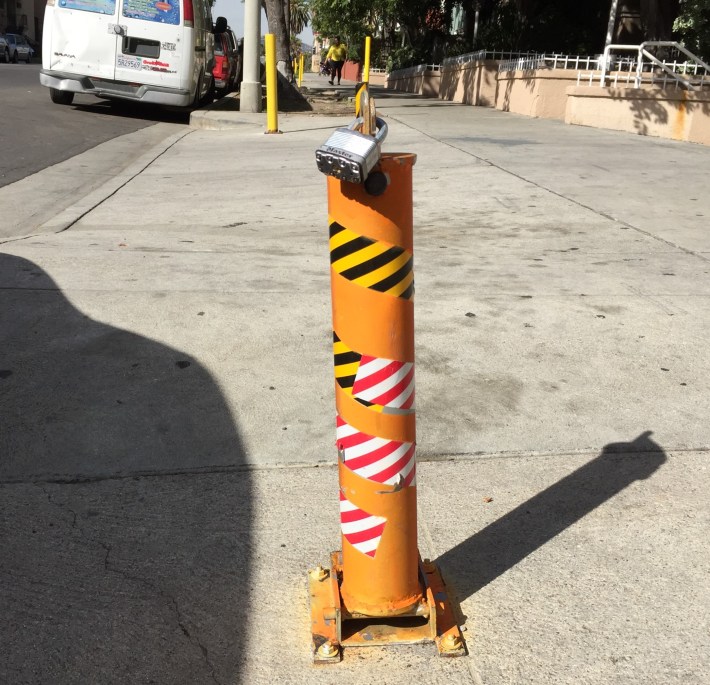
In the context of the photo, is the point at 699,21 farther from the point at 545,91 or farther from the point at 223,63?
the point at 223,63

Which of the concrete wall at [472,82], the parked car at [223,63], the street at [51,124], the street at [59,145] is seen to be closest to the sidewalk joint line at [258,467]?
the street at [59,145]

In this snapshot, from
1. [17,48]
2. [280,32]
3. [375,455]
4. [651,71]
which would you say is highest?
[280,32]

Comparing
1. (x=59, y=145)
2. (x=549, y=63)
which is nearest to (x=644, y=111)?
(x=549, y=63)

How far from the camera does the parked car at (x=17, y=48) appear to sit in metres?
44.4

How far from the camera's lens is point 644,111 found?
1443 centimetres

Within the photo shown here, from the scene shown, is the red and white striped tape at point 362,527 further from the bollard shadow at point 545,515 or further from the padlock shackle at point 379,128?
the padlock shackle at point 379,128

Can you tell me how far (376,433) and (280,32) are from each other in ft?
69.1

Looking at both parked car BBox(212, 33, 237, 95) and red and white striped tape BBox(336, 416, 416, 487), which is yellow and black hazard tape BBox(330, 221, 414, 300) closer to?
red and white striped tape BBox(336, 416, 416, 487)

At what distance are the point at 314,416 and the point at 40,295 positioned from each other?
2.27 metres

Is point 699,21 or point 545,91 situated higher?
point 699,21

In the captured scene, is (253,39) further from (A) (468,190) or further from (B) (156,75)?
(A) (468,190)

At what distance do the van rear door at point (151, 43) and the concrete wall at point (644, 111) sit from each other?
731 cm

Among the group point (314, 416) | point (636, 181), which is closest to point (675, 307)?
point (314, 416)

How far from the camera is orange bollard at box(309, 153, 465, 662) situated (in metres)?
2.01
